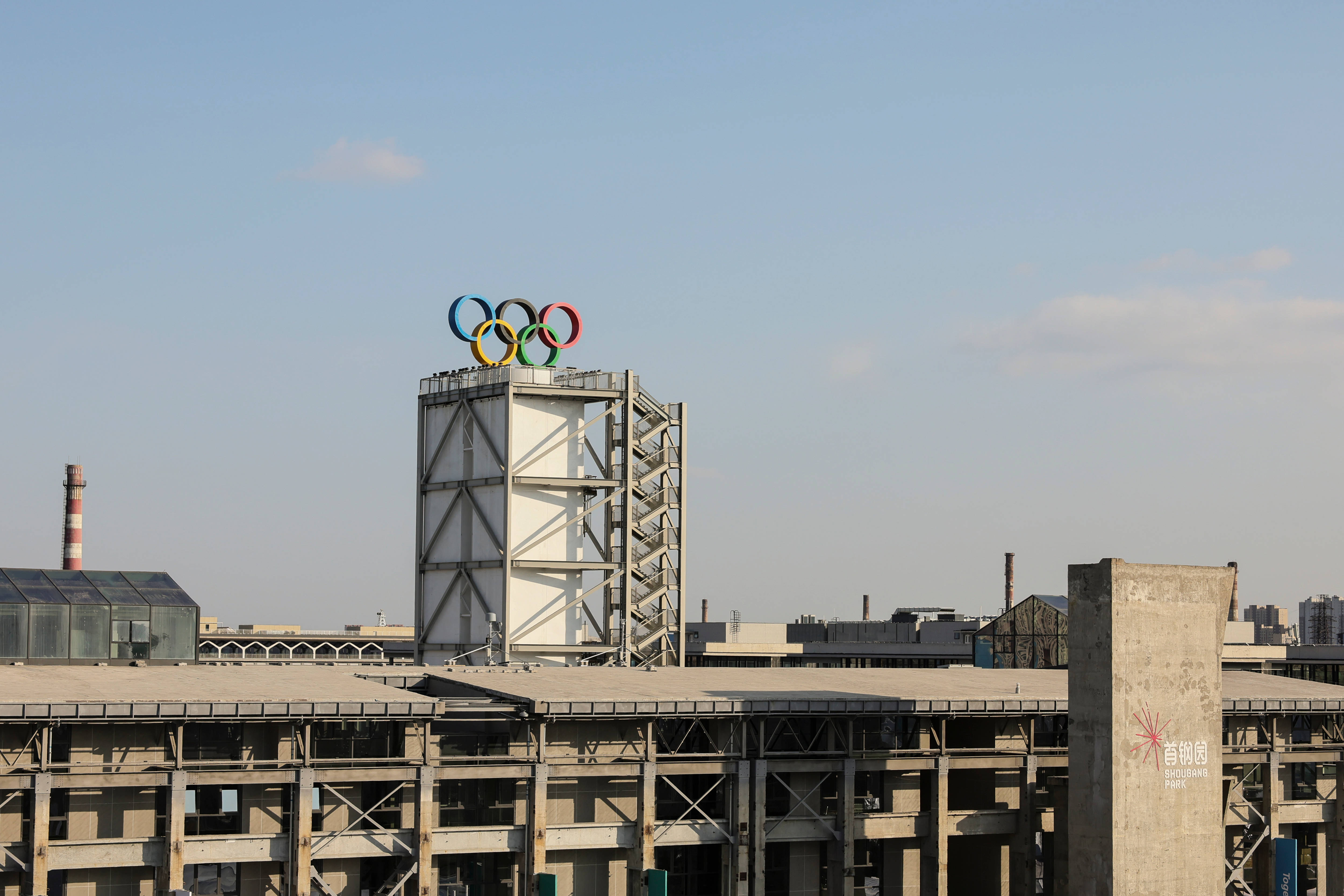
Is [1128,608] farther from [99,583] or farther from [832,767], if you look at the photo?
[99,583]

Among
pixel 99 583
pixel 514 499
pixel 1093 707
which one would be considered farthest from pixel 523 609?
pixel 1093 707

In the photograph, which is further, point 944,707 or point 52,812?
point 944,707

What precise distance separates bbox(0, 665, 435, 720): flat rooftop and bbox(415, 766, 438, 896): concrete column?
6.89 feet

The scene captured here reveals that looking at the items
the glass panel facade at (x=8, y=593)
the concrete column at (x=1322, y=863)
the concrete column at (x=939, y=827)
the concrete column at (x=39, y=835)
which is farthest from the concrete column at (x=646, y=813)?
the concrete column at (x=1322, y=863)

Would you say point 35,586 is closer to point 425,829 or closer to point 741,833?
point 425,829

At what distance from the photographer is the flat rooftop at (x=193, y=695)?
159ft

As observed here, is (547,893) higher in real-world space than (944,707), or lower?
lower

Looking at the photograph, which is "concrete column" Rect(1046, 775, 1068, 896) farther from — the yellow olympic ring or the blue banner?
the yellow olympic ring

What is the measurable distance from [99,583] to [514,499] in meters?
21.9

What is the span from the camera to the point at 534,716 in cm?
5438

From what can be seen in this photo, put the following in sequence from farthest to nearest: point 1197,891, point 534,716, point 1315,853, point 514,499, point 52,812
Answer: point 514,499, point 1315,853, point 1197,891, point 534,716, point 52,812

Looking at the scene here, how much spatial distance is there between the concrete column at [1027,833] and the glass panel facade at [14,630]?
1566 inches

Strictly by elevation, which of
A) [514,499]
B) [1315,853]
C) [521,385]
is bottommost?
[1315,853]

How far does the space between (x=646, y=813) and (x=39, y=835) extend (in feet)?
64.7
